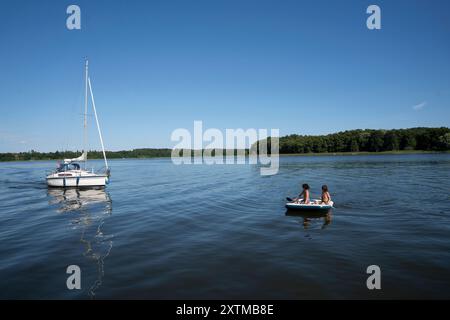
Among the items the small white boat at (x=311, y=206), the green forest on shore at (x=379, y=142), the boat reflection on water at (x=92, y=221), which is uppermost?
the green forest on shore at (x=379, y=142)

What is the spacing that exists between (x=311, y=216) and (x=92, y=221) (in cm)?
1664

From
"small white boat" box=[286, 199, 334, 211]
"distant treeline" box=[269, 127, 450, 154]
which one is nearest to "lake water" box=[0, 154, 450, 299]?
"small white boat" box=[286, 199, 334, 211]

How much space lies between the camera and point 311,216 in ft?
71.8

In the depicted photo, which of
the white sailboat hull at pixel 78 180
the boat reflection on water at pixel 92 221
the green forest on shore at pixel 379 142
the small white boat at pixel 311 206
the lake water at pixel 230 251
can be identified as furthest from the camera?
the green forest on shore at pixel 379 142

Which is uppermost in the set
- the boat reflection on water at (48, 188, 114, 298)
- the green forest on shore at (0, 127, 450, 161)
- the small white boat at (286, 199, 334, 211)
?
the green forest on shore at (0, 127, 450, 161)

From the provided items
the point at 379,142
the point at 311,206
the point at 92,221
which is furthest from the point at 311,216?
the point at 379,142

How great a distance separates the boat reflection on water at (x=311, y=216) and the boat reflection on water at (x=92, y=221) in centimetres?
1245

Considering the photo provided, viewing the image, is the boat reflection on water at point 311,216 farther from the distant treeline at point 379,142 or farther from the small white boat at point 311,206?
the distant treeline at point 379,142

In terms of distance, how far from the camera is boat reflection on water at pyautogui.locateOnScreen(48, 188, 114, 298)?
1425 cm

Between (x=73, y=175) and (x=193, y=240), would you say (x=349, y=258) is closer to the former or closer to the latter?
(x=193, y=240)

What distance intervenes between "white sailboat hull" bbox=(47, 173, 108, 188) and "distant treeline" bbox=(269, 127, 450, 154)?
14938cm

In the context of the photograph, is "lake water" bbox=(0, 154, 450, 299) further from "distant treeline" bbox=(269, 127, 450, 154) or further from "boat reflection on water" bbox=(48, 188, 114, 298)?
"distant treeline" bbox=(269, 127, 450, 154)

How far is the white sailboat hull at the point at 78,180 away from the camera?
42.1m

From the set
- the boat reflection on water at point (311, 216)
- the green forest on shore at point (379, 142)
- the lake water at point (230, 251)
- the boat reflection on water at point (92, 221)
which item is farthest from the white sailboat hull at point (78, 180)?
the green forest on shore at point (379, 142)
